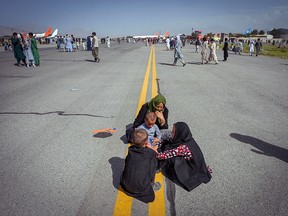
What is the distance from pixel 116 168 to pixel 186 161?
3.32 feet

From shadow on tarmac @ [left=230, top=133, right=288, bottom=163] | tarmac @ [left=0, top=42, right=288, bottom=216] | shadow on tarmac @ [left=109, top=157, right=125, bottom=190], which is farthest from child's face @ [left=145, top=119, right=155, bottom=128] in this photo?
shadow on tarmac @ [left=230, top=133, right=288, bottom=163]

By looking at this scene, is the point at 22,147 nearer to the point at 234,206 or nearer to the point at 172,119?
the point at 172,119

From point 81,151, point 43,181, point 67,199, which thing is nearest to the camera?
point 67,199

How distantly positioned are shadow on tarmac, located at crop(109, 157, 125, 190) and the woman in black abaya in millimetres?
607

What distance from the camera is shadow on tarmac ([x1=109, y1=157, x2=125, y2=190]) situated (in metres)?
3.02

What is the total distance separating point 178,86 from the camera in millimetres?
8875

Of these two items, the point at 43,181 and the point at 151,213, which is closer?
the point at 151,213

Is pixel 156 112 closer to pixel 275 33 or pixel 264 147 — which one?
pixel 264 147

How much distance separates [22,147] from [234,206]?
135 inches

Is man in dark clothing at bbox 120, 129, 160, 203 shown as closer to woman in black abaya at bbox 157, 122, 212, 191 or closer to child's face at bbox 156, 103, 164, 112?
woman in black abaya at bbox 157, 122, 212, 191

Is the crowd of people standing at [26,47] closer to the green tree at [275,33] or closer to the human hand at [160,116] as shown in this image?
the human hand at [160,116]

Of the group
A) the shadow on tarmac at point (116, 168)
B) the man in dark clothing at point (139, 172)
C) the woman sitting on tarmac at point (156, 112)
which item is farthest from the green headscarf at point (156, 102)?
the man in dark clothing at point (139, 172)

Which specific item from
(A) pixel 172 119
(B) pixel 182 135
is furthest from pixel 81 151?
(A) pixel 172 119

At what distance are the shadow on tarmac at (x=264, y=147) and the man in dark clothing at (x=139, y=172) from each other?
2.16m
